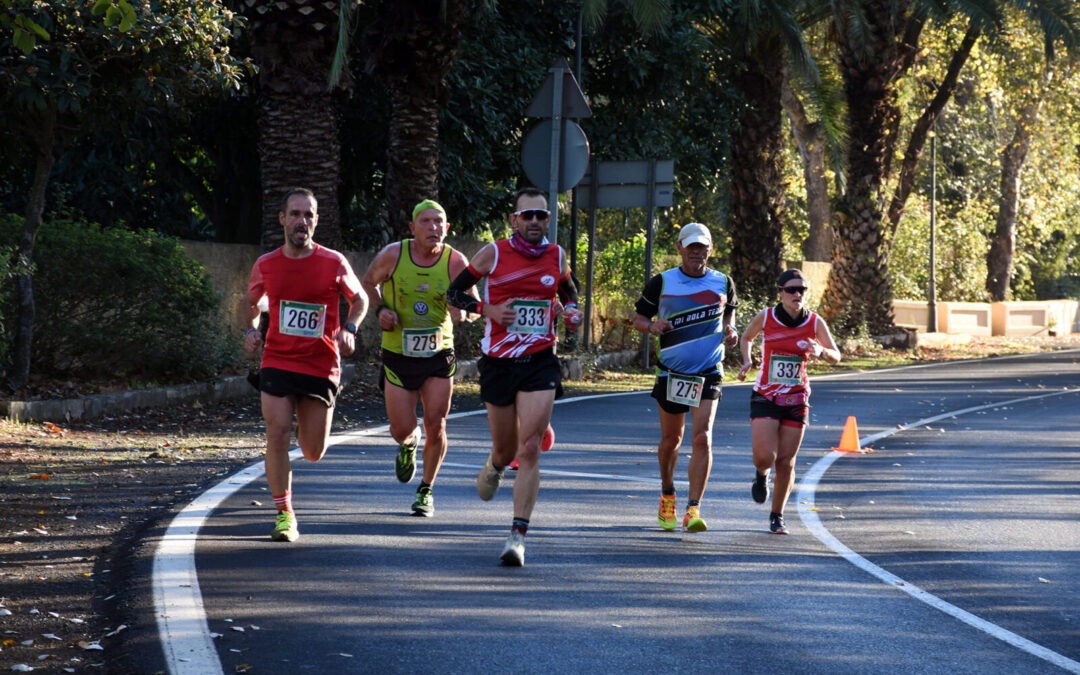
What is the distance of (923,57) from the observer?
3784 cm

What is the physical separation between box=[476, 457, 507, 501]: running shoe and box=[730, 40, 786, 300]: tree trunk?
1858 cm

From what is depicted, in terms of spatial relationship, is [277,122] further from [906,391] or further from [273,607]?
[273,607]

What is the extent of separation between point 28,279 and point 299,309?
6.73m

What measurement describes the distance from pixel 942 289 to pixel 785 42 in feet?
89.5

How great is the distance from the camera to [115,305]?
1466 centimetres

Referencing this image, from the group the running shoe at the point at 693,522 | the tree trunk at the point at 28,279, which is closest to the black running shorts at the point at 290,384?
the running shoe at the point at 693,522

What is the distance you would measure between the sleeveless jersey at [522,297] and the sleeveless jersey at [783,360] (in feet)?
6.17

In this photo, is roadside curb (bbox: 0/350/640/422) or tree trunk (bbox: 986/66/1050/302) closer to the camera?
roadside curb (bbox: 0/350/640/422)

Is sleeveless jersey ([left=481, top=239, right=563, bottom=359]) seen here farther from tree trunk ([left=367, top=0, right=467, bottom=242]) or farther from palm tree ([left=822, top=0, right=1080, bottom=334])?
palm tree ([left=822, top=0, right=1080, bottom=334])

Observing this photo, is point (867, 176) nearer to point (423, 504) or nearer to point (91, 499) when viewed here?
point (423, 504)

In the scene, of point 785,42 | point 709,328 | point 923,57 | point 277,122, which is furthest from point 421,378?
point 923,57

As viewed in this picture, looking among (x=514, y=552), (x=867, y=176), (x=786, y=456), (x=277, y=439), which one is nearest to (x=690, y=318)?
(x=786, y=456)

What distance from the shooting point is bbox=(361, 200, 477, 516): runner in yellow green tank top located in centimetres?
888

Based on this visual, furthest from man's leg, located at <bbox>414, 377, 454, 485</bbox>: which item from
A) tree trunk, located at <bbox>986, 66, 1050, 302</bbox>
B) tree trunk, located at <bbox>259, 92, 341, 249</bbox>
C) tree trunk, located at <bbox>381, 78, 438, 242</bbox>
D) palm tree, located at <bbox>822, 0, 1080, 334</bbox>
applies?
tree trunk, located at <bbox>986, 66, 1050, 302</bbox>
